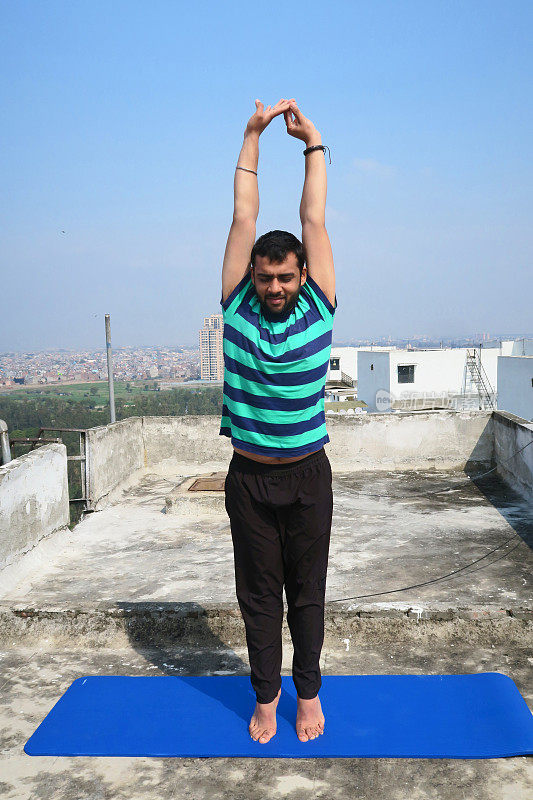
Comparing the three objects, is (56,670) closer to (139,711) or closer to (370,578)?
(139,711)

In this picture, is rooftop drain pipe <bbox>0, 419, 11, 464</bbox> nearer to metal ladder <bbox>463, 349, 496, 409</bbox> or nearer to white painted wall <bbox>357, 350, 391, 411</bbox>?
white painted wall <bbox>357, 350, 391, 411</bbox>

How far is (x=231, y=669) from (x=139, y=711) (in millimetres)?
593

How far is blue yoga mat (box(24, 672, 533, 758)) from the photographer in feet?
7.54

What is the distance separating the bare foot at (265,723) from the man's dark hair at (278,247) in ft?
5.24

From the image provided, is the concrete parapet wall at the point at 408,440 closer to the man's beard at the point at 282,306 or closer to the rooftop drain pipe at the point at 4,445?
the rooftop drain pipe at the point at 4,445

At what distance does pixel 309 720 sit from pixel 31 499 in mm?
2935

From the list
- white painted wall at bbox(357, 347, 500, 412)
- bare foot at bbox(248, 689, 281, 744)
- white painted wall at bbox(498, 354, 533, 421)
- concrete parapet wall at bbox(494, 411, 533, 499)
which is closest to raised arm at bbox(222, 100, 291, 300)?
bare foot at bbox(248, 689, 281, 744)

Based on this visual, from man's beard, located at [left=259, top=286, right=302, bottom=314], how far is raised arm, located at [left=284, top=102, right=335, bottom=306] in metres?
0.14

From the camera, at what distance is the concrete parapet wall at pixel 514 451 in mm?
6445

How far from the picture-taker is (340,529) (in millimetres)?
5512

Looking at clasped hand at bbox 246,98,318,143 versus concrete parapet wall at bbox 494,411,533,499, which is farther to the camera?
concrete parapet wall at bbox 494,411,533,499

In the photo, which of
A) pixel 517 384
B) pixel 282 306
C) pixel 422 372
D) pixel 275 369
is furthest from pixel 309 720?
pixel 422 372

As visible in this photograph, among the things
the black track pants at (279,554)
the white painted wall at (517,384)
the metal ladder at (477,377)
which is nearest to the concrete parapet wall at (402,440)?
the black track pants at (279,554)

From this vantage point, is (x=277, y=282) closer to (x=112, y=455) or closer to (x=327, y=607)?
(x=327, y=607)
